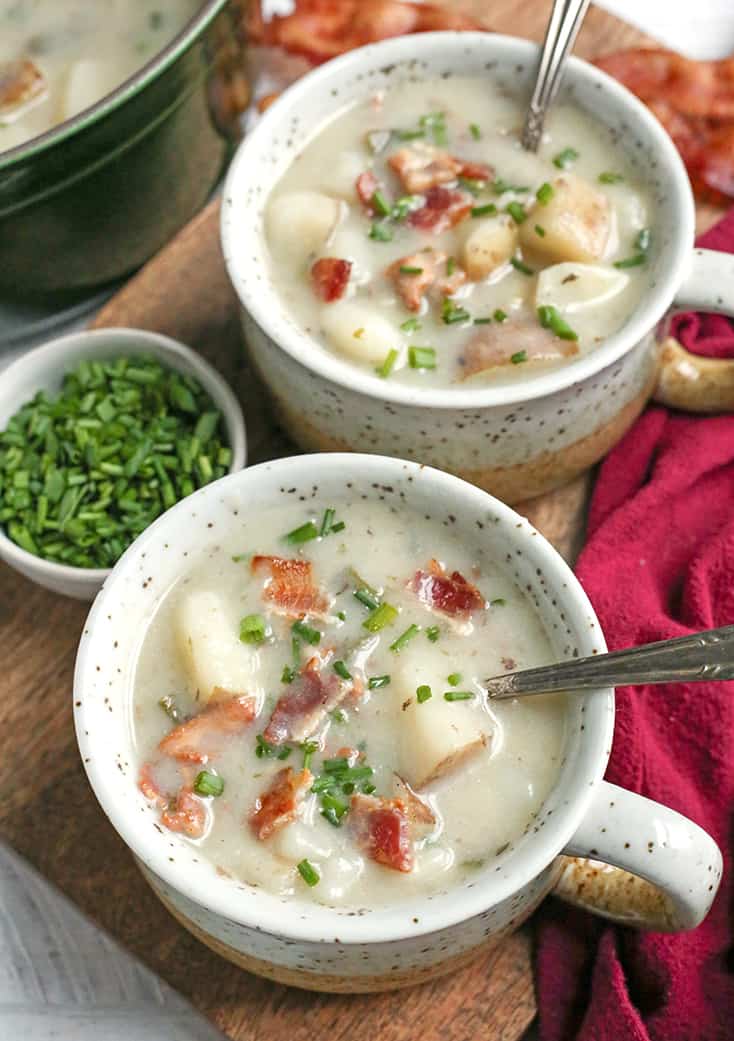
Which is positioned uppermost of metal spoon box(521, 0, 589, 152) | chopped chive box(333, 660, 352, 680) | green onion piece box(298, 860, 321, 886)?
metal spoon box(521, 0, 589, 152)

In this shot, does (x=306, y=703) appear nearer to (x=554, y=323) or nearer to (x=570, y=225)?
(x=554, y=323)

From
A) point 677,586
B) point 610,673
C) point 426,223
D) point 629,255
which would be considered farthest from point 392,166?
point 610,673

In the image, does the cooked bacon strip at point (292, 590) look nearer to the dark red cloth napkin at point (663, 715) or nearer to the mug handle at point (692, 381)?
the dark red cloth napkin at point (663, 715)

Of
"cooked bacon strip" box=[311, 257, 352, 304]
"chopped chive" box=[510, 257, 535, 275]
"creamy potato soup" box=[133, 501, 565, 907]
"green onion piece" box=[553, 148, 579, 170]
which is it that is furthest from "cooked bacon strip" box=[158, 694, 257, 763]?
"green onion piece" box=[553, 148, 579, 170]

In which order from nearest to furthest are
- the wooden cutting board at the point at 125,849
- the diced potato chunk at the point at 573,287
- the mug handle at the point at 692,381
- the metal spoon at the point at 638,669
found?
the metal spoon at the point at 638,669, the wooden cutting board at the point at 125,849, the diced potato chunk at the point at 573,287, the mug handle at the point at 692,381

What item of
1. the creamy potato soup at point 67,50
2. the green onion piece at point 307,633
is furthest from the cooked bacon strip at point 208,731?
the creamy potato soup at point 67,50

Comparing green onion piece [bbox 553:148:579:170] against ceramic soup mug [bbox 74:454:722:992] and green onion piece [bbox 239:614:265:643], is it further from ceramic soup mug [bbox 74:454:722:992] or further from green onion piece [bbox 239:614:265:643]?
green onion piece [bbox 239:614:265:643]
